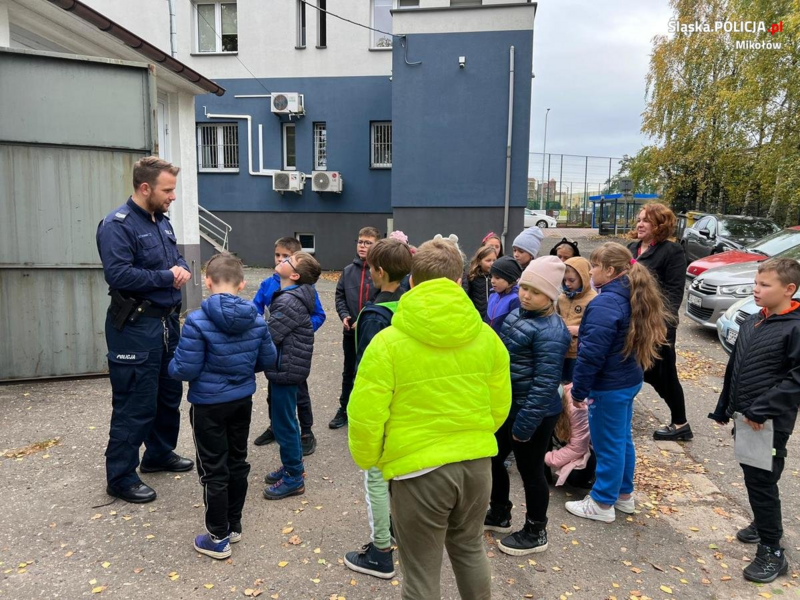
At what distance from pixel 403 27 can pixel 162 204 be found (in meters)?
12.0

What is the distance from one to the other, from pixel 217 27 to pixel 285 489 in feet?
54.0

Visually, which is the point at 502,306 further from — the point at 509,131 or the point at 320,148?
the point at 320,148

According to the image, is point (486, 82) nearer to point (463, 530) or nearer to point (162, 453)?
point (162, 453)

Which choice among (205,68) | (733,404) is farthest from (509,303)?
(205,68)

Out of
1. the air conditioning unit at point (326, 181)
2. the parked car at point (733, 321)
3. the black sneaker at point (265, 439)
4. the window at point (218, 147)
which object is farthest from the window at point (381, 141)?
the black sneaker at point (265, 439)

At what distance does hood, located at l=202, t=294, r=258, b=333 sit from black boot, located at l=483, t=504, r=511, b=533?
6.05 feet

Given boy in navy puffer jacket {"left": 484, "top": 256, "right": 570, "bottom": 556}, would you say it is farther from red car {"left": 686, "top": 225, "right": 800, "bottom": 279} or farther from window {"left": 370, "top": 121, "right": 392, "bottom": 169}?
window {"left": 370, "top": 121, "right": 392, "bottom": 169}

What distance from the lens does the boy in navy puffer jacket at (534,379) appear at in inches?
113

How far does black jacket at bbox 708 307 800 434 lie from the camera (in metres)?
2.85

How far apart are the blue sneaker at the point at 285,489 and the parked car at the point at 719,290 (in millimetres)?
7353

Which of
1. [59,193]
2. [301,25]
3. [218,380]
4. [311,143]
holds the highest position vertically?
[301,25]

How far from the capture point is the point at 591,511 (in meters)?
3.51

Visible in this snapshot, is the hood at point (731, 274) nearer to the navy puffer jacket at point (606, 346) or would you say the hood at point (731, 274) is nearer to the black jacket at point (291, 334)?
the navy puffer jacket at point (606, 346)

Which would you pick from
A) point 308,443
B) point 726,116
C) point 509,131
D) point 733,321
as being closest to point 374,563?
point 308,443
